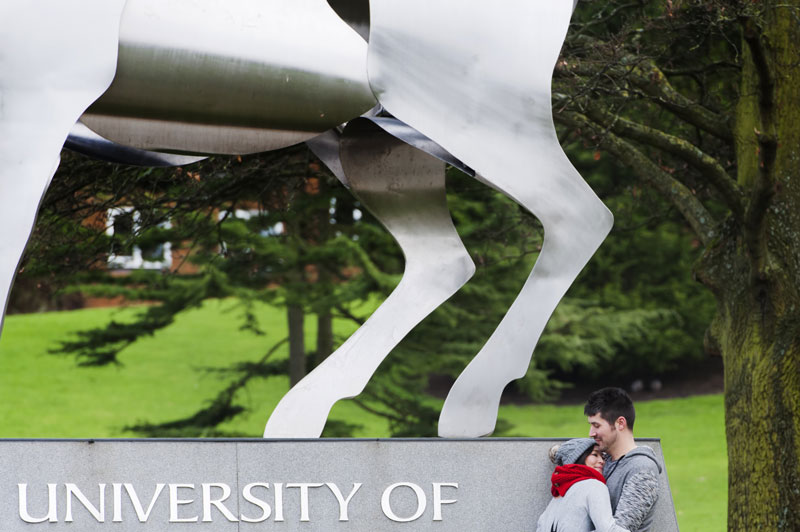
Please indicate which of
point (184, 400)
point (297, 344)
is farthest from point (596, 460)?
point (184, 400)

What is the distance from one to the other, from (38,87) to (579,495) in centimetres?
263

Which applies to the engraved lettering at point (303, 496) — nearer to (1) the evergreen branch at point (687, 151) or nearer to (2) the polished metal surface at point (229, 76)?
(2) the polished metal surface at point (229, 76)

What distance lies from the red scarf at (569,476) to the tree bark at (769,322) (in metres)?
3.22

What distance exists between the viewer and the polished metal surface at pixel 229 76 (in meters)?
4.45

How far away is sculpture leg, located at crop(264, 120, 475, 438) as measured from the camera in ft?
16.2

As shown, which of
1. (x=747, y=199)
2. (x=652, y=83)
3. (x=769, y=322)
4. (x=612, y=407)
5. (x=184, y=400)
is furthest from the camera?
(x=184, y=400)

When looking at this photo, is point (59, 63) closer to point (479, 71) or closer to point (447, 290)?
point (479, 71)

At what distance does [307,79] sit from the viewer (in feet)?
15.5

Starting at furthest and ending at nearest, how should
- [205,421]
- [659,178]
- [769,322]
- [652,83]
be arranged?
1. [205,421]
2. [659,178]
3. [652,83]
4. [769,322]

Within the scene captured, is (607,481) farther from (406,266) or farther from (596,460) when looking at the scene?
(406,266)

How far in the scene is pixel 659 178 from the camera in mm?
8320

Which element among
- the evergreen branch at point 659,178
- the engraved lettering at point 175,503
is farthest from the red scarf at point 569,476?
the evergreen branch at point 659,178

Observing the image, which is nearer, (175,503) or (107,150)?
(175,503)

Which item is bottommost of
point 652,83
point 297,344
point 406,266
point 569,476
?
point 569,476
